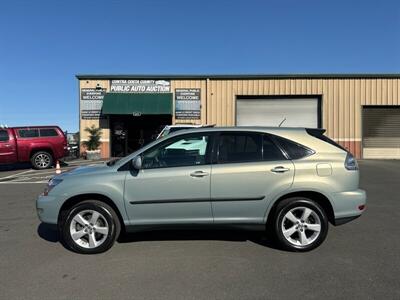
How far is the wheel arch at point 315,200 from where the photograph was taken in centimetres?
616

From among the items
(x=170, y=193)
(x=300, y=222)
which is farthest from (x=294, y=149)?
(x=170, y=193)

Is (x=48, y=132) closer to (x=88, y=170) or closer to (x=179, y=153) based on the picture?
(x=88, y=170)

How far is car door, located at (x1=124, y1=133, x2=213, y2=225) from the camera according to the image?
6.05 meters

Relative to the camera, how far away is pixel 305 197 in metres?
6.20

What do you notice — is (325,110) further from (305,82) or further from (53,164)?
(53,164)

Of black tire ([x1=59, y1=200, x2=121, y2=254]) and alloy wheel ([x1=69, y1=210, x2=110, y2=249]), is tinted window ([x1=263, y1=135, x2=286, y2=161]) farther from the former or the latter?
alloy wheel ([x1=69, y1=210, x2=110, y2=249])

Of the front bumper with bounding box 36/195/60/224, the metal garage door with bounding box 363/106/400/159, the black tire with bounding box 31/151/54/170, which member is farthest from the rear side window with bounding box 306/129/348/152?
the metal garage door with bounding box 363/106/400/159

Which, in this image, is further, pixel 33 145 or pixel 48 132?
pixel 48 132

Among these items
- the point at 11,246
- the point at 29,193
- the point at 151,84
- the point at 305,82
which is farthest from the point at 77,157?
the point at 11,246

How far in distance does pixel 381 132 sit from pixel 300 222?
23421 mm

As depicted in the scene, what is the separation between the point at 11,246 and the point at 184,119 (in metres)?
21.4

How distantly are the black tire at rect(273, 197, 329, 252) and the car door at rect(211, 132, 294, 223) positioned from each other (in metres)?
0.22

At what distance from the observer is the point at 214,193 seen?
6.05m

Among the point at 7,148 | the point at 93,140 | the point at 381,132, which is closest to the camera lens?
the point at 7,148
